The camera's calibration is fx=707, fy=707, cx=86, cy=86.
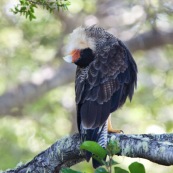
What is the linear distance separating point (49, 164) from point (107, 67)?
842mm

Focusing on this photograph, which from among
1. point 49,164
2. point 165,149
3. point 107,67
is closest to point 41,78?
point 107,67

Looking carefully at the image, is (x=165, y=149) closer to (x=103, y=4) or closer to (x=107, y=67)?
(x=107, y=67)

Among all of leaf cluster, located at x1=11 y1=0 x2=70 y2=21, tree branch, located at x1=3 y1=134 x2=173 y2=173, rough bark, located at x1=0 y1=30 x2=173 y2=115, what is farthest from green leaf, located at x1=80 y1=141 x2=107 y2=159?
rough bark, located at x1=0 y1=30 x2=173 y2=115

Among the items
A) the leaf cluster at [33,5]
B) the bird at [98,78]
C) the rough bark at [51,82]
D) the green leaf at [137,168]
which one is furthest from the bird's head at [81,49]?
the rough bark at [51,82]

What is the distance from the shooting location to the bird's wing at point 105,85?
3.94 m

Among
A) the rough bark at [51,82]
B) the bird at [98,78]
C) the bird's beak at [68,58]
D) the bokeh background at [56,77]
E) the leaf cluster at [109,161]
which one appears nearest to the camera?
the leaf cluster at [109,161]

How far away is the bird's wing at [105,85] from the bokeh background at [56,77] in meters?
4.14

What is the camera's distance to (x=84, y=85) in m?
4.11

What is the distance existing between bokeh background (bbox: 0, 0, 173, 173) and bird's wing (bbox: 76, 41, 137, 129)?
13.6 feet

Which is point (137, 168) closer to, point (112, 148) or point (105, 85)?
point (112, 148)

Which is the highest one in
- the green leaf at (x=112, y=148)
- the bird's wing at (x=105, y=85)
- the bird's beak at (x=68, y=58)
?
the bird's beak at (x=68, y=58)

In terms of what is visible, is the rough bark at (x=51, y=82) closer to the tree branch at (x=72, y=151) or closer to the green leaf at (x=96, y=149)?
the tree branch at (x=72, y=151)

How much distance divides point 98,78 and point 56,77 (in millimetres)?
4561

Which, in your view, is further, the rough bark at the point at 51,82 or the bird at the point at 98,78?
the rough bark at the point at 51,82
